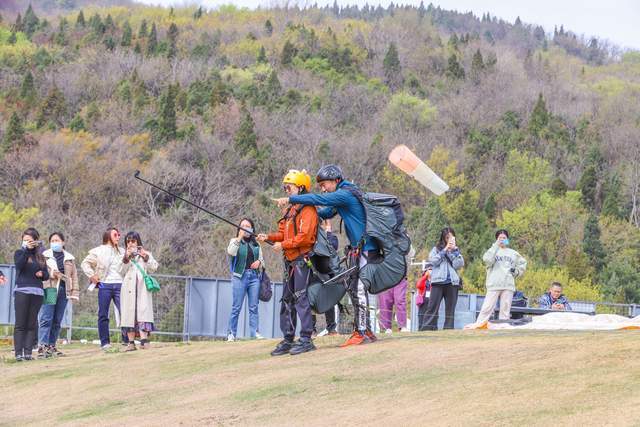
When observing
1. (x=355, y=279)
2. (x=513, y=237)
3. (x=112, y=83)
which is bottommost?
(x=355, y=279)

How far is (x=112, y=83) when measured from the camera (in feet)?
344

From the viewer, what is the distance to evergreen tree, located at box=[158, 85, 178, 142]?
8606 cm

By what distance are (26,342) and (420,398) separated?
8.13 m

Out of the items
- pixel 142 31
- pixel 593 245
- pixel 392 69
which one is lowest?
pixel 593 245

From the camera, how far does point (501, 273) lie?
17.1 metres

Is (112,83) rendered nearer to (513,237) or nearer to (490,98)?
(490,98)

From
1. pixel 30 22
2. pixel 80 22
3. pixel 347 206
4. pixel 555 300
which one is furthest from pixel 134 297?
pixel 30 22

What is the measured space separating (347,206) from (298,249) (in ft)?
2.23

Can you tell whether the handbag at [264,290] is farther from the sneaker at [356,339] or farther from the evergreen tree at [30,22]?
the evergreen tree at [30,22]

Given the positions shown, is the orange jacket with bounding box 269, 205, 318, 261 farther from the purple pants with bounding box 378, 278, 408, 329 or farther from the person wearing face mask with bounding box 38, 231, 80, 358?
the person wearing face mask with bounding box 38, 231, 80, 358

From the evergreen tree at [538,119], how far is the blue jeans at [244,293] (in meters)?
81.8

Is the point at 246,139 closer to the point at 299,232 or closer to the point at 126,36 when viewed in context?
the point at 126,36

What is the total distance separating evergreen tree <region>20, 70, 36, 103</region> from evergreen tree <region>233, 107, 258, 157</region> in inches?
680

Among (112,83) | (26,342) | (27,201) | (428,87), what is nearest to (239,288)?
(26,342)
